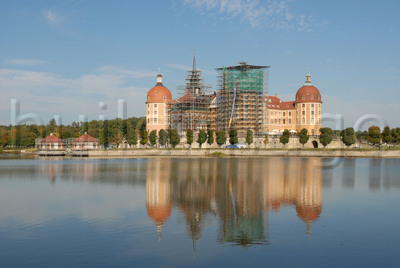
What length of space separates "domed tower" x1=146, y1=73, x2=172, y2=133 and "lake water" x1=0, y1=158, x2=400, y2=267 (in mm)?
68845

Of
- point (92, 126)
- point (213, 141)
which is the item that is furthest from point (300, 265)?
point (92, 126)

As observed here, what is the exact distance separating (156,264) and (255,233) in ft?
18.6

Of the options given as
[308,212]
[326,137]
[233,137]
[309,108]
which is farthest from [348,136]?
[308,212]

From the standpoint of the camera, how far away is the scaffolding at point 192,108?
99625mm

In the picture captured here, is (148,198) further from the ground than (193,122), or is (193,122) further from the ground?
(193,122)

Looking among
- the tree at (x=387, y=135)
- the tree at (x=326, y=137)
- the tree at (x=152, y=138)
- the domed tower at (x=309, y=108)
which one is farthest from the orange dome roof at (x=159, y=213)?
the domed tower at (x=309, y=108)

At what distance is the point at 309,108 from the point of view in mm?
101500

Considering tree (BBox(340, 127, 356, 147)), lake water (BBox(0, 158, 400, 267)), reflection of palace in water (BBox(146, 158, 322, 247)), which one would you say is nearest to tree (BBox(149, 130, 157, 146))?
tree (BBox(340, 127, 356, 147))

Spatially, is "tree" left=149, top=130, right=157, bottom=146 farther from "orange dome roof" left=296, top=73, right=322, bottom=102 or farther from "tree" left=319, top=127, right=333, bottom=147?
"orange dome roof" left=296, top=73, right=322, bottom=102

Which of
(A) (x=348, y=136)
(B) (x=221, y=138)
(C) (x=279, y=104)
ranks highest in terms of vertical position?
(C) (x=279, y=104)

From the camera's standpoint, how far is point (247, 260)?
49.8 feet

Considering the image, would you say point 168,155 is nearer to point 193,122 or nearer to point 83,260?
point 193,122

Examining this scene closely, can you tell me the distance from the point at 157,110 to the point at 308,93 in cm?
3632

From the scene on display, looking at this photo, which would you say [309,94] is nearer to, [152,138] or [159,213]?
[152,138]
